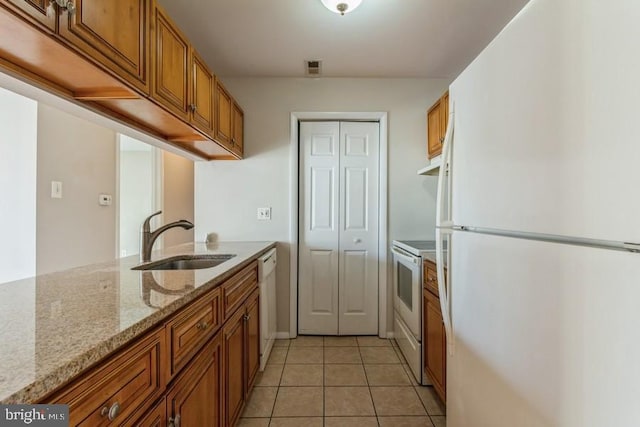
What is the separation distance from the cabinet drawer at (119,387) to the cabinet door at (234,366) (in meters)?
0.59

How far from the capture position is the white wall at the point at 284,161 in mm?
2816

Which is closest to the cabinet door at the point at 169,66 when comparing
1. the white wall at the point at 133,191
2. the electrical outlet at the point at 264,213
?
the electrical outlet at the point at 264,213

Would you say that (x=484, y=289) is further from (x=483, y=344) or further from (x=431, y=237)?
(x=431, y=237)

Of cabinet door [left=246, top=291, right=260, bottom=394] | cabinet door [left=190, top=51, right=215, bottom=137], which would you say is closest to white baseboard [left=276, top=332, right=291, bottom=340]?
cabinet door [left=246, top=291, right=260, bottom=394]

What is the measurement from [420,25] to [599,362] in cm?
213

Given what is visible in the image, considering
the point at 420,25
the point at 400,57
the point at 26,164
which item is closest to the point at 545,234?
the point at 420,25

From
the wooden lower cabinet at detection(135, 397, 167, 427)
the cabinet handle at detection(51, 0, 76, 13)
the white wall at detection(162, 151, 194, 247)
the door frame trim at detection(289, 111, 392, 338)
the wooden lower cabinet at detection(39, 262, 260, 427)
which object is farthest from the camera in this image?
the white wall at detection(162, 151, 194, 247)

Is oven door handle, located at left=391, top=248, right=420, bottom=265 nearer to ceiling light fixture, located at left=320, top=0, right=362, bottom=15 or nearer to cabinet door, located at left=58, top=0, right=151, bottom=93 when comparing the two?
ceiling light fixture, located at left=320, top=0, right=362, bottom=15

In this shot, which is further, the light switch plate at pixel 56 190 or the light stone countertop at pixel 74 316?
the light switch plate at pixel 56 190

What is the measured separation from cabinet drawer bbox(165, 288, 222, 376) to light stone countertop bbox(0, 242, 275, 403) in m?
0.05

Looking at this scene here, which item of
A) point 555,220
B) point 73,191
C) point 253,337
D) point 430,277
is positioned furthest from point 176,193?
point 555,220

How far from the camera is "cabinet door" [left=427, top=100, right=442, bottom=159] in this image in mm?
2498

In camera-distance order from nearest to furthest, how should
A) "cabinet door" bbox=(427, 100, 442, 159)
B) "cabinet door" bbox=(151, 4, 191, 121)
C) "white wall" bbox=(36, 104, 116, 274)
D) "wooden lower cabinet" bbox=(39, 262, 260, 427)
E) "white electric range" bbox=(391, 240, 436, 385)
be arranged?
"wooden lower cabinet" bbox=(39, 262, 260, 427), "cabinet door" bbox=(151, 4, 191, 121), "white electric range" bbox=(391, 240, 436, 385), "white wall" bbox=(36, 104, 116, 274), "cabinet door" bbox=(427, 100, 442, 159)

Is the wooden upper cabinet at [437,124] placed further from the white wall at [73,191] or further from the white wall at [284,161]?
the white wall at [73,191]
